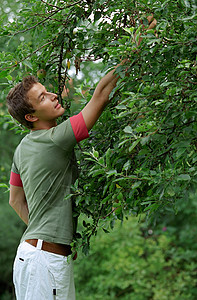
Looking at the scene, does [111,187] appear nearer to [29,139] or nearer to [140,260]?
[29,139]

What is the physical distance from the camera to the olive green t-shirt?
207 centimetres

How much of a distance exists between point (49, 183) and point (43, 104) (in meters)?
0.40

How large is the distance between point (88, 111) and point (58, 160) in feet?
0.96

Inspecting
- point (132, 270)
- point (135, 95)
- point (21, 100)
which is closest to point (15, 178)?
point (21, 100)

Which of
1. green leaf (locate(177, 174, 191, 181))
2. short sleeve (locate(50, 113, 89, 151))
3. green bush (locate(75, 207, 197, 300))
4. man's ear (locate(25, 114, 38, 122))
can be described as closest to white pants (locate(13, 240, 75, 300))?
short sleeve (locate(50, 113, 89, 151))

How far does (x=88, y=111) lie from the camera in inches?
77.5

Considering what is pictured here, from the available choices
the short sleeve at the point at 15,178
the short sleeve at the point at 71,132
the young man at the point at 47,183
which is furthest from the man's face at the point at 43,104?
the short sleeve at the point at 15,178

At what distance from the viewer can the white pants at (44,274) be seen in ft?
6.74

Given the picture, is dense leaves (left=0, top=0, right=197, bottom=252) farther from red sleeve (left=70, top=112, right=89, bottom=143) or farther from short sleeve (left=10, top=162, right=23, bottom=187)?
short sleeve (left=10, top=162, right=23, bottom=187)

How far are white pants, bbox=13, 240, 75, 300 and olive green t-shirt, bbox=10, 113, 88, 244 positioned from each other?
0.08 m

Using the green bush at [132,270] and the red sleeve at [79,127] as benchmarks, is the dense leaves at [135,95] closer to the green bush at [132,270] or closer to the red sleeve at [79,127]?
the red sleeve at [79,127]

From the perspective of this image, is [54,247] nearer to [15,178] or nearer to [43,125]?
[15,178]

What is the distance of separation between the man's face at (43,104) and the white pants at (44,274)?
0.63 m

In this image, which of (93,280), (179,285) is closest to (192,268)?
(179,285)
